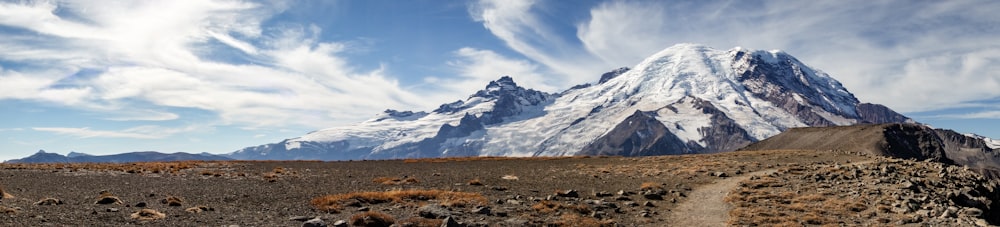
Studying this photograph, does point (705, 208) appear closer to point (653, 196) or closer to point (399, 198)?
point (653, 196)

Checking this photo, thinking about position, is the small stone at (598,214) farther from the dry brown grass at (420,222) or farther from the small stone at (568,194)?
the dry brown grass at (420,222)

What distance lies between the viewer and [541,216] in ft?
84.7

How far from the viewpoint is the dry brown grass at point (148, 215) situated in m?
21.2

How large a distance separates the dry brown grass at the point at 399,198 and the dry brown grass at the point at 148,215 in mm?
6451

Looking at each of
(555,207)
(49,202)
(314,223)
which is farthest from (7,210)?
(555,207)

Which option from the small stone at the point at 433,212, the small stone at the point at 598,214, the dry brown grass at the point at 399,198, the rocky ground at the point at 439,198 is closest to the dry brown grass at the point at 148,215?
the rocky ground at the point at 439,198

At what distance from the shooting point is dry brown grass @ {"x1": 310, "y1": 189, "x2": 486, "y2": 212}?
26656mm

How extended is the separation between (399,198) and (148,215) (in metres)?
11.3

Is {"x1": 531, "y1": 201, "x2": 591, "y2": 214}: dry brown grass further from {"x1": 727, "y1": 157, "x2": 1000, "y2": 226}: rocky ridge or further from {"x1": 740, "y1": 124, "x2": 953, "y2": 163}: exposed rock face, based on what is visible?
{"x1": 740, "y1": 124, "x2": 953, "y2": 163}: exposed rock face

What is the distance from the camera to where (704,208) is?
30.2m

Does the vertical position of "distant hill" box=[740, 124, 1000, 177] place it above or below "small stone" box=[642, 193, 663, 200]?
above

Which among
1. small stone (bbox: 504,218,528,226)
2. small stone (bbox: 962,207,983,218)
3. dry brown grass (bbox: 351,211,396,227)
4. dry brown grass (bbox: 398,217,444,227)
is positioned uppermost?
dry brown grass (bbox: 351,211,396,227)

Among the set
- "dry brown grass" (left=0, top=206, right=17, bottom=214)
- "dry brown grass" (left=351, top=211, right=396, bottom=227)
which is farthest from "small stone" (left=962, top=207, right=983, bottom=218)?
"dry brown grass" (left=0, top=206, right=17, bottom=214)

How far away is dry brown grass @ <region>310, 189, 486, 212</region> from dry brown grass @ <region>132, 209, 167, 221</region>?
645cm
